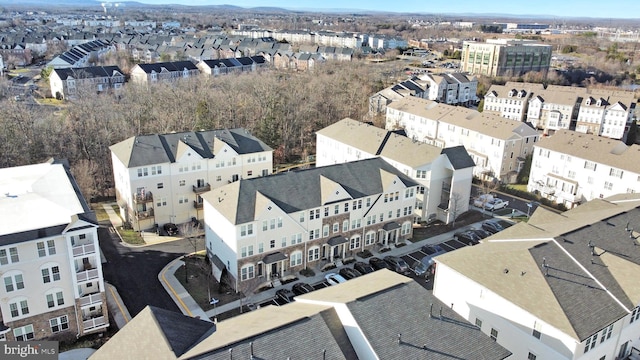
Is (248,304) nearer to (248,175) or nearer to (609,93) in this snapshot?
(248,175)

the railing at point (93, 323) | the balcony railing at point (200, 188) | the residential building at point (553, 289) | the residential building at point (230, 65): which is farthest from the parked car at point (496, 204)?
the residential building at point (230, 65)

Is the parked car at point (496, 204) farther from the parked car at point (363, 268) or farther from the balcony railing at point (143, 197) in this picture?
the balcony railing at point (143, 197)

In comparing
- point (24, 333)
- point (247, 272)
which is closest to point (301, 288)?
point (247, 272)

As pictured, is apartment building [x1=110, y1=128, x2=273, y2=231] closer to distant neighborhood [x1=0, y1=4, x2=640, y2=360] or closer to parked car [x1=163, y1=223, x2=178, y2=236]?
distant neighborhood [x1=0, y1=4, x2=640, y2=360]

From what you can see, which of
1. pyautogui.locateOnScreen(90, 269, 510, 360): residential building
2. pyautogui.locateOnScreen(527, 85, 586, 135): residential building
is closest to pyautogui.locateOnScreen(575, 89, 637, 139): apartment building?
pyautogui.locateOnScreen(527, 85, 586, 135): residential building

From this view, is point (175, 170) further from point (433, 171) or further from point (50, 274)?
point (433, 171)
